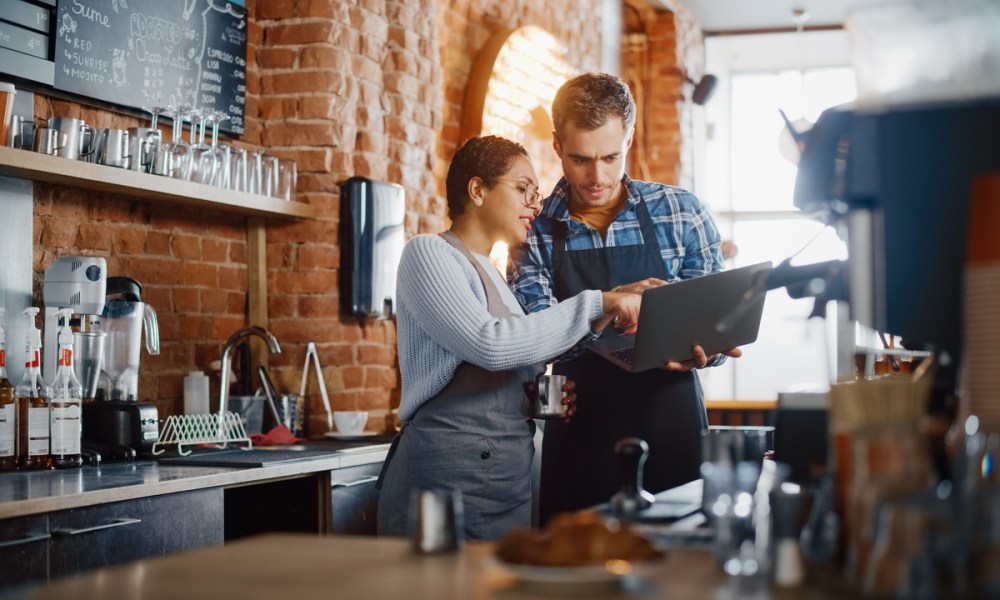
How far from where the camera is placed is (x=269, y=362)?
152 inches

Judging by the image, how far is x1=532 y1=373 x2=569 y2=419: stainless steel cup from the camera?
96.3 inches

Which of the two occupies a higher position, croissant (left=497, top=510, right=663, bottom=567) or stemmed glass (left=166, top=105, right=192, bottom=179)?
stemmed glass (left=166, top=105, right=192, bottom=179)

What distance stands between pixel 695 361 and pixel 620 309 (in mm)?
299

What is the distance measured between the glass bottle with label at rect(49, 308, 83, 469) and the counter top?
0.18 ft

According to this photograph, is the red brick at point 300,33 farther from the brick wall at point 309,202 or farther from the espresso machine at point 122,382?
the espresso machine at point 122,382

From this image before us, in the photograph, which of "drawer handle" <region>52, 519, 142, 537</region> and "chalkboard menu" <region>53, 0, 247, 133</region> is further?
"chalkboard menu" <region>53, 0, 247, 133</region>

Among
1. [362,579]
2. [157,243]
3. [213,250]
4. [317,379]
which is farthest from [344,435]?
[362,579]

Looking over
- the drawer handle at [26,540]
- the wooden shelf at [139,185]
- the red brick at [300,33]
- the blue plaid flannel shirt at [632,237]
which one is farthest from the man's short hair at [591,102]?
the drawer handle at [26,540]

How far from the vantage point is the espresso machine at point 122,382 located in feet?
9.86

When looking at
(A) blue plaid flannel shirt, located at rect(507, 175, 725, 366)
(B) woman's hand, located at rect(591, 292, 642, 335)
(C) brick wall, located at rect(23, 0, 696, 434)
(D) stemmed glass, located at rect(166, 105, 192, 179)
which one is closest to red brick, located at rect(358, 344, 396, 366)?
(C) brick wall, located at rect(23, 0, 696, 434)

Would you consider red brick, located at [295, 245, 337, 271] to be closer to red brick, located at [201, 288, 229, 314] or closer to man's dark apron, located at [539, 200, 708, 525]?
red brick, located at [201, 288, 229, 314]

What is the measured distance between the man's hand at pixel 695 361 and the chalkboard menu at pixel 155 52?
5.88 ft

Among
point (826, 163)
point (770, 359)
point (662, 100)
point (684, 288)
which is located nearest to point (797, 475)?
point (826, 163)

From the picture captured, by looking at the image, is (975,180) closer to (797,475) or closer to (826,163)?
(826,163)
